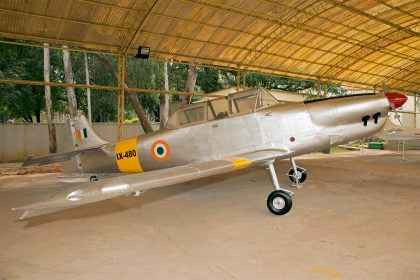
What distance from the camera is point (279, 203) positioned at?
224 inches

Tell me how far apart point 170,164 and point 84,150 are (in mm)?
2344

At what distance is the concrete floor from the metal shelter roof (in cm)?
656

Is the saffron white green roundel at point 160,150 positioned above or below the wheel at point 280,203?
above

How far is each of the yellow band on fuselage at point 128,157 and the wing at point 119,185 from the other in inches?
108

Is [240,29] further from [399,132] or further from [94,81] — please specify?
[94,81]

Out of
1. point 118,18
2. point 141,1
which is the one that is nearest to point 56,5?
point 118,18

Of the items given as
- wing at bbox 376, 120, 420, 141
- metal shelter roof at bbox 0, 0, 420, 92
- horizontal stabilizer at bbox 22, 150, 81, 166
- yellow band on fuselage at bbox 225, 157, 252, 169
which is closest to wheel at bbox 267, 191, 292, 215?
yellow band on fuselage at bbox 225, 157, 252, 169

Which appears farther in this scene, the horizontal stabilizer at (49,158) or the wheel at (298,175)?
the wheel at (298,175)

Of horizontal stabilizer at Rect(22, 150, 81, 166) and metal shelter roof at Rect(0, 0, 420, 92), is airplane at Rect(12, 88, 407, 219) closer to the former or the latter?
horizontal stabilizer at Rect(22, 150, 81, 166)

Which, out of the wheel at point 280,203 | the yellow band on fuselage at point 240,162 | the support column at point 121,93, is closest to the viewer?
the yellow band on fuselage at point 240,162

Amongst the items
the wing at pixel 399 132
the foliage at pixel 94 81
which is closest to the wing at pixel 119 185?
the wing at pixel 399 132

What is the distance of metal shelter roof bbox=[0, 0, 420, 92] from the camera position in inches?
433

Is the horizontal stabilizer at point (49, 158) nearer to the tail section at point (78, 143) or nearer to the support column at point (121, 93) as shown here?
the tail section at point (78, 143)

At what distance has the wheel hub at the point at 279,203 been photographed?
222 inches
